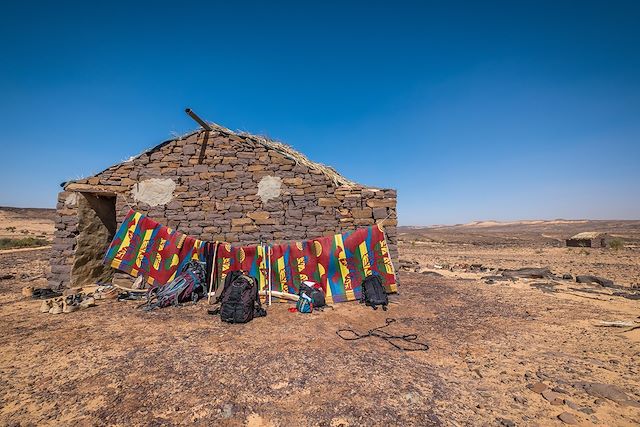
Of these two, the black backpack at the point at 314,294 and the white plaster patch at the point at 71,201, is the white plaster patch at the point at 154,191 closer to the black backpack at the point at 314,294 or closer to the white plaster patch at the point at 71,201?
the white plaster patch at the point at 71,201

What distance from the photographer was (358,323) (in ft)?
19.9

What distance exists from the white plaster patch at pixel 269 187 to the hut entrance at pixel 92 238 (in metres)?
4.87

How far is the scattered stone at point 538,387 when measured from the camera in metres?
3.52

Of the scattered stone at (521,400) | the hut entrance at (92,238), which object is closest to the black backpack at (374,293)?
the scattered stone at (521,400)

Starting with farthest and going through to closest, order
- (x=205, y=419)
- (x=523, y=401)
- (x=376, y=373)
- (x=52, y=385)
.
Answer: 1. (x=376, y=373)
2. (x=52, y=385)
3. (x=523, y=401)
4. (x=205, y=419)

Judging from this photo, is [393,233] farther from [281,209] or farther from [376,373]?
[376,373]

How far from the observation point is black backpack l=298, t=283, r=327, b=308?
278 inches

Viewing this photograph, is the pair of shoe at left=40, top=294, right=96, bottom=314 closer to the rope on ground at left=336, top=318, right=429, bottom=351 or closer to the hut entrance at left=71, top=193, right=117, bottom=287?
the hut entrance at left=71, top=193, right=117, bottom=287

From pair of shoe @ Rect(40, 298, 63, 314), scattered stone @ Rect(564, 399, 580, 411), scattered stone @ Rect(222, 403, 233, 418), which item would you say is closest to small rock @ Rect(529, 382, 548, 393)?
scattered stone @ Rect(564, 399, 580, 411)

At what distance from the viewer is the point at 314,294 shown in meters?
7.14

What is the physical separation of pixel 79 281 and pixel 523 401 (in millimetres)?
10490

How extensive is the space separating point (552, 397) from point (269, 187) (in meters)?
7.22

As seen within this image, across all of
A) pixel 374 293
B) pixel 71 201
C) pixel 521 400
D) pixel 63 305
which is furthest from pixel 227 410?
pixel 71 201

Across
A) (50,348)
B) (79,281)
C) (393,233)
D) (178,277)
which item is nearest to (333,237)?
(393,233)
